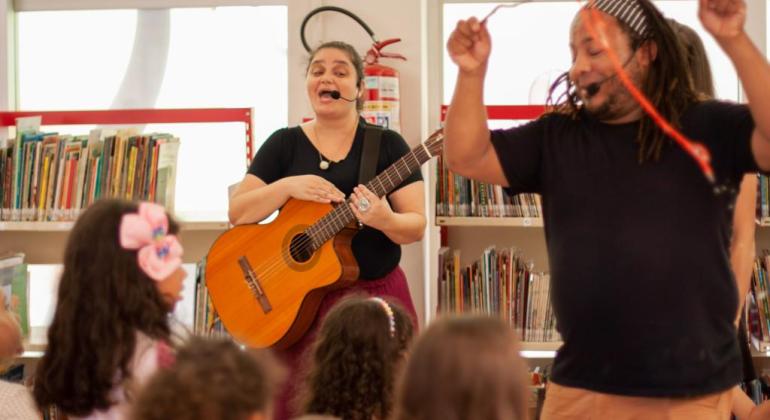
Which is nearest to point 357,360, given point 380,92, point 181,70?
point 380,92

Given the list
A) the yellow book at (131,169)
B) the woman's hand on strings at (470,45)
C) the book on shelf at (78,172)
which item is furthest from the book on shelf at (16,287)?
the woman's hand on strings at (470,45)

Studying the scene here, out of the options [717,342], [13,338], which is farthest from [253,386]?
[13,338]

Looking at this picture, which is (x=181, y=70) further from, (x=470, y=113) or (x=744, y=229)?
(x=744, y=229)

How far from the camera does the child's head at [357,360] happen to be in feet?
6.70

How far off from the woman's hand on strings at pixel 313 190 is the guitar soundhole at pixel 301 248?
0.14 metres

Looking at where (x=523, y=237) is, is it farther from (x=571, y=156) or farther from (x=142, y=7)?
(x=571, y=156)

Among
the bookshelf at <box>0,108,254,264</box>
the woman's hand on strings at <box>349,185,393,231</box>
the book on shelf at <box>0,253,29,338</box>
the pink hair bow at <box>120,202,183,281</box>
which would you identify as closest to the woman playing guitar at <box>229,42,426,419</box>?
the woman's hand on strings at <box>349,185,393,231</box>

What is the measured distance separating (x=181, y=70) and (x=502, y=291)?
1580 millimetres

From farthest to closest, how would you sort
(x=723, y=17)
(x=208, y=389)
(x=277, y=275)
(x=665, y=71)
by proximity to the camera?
(x=277, y=275) → (x=665, y=71) → (x=723, y=17) → (x=208, y=389)

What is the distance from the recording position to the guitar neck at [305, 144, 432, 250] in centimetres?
282

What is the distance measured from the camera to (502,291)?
351 centimetres

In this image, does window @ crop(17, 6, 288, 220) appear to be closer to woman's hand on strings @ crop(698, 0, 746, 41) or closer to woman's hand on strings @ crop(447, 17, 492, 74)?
woman's hand on strings @ crop(447, 17, 492, 74)

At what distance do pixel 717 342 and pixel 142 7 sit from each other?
3.01 m

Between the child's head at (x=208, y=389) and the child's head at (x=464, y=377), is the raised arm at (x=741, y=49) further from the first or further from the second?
the child's head at (x=208, y=389)
